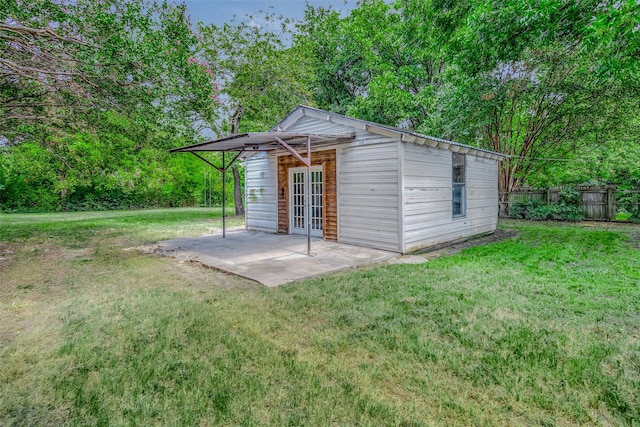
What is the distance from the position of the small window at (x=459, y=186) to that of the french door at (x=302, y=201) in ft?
11.0

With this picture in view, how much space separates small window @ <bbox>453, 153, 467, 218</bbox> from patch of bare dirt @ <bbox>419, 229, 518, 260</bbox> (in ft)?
2.53

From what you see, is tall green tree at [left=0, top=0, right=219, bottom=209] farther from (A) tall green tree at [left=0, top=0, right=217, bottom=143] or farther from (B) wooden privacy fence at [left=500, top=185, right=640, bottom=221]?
(B) wooden privacy fence at [left=500, top=185, right=640, bottom=221]

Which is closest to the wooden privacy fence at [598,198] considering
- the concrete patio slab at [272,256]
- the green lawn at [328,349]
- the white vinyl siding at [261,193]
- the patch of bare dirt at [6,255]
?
the green lawn at [328,349]

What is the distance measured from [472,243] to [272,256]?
15.9ft

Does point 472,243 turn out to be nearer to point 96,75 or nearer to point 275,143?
point 275,143

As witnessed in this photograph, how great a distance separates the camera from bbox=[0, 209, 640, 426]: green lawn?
1.86 metres

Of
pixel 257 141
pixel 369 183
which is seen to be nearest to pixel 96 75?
pixel 257 141

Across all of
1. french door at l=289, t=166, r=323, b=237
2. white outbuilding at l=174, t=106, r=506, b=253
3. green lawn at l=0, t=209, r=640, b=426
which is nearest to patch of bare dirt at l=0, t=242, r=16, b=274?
green lawn at l=0, t=209, r=640, b=426

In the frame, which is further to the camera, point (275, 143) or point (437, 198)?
point (275, 143)

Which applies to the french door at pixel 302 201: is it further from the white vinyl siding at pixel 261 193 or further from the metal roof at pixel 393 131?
the metal roof at pixel 393 131

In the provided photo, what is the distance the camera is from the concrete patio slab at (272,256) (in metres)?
4.91

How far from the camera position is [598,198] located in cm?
1119

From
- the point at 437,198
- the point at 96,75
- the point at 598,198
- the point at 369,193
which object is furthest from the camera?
the point at 598,198

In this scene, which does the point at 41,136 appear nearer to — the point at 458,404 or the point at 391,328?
the point at 391,328
